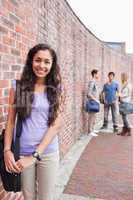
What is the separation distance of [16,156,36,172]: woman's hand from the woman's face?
24.4 inches

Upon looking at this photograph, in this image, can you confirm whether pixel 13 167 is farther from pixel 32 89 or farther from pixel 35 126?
pixel 32 89

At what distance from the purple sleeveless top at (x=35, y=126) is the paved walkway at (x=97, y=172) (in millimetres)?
1904

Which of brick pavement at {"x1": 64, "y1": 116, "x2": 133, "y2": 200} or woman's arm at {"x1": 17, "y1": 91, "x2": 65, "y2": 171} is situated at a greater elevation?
woman's arm at {"x1": 17, "y1": 91, "x2": 65, "y2": 171}

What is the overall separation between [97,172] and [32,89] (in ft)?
10.5

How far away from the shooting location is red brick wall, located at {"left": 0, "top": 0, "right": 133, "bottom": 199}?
326 centimetres

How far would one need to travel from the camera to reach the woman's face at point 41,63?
2662 millimetres

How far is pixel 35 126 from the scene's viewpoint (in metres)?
2.60

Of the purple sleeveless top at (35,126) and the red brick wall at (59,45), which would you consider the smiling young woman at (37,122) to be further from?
the red brick wall at (59,45)

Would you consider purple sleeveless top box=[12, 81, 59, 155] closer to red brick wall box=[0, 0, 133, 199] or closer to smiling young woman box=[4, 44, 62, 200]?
smiling young woman box=[4, 44, 62, 200]

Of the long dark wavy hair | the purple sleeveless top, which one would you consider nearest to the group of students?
the long dark wavy hair

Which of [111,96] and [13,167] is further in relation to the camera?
[111,96]

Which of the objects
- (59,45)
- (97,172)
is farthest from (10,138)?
(59,45)

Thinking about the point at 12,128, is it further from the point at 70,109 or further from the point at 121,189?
the point at 70,109

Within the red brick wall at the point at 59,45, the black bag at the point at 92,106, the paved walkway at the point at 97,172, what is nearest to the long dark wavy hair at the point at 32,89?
the red brick wall at the point at 59,45
